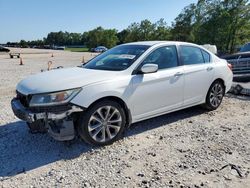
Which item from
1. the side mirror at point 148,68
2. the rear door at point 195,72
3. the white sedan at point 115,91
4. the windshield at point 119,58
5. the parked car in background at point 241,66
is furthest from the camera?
the parked car in background at point 241,66

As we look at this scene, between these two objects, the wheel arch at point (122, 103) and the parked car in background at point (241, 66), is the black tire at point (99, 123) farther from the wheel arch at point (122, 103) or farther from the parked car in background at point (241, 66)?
the parked car in background at point (241, 66)

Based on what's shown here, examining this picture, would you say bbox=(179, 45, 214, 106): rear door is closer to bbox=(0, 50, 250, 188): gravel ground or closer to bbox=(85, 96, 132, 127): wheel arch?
bbox=(0, 50, 250, 188): gravel ground

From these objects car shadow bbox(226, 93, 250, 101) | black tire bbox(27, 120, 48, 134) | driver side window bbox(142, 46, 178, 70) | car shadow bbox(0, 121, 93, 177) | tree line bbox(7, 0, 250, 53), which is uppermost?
tree line bbox(7, 0, 250, 53)

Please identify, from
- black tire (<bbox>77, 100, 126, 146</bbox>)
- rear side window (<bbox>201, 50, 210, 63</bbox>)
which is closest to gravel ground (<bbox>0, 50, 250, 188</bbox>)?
black tire (<bbox>77, 100, 126, 146</bbox>)

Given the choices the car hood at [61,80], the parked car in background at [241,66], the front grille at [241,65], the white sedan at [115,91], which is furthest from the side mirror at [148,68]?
the front grille at [241,65]

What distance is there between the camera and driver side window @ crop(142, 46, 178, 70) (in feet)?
15.9

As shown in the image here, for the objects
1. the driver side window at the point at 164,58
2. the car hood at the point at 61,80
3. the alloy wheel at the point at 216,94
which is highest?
the driver side window at the point at 164,58

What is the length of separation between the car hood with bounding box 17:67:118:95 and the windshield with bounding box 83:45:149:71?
0.96 ft

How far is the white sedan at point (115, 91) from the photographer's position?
3916 mm

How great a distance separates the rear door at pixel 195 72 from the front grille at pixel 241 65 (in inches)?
124

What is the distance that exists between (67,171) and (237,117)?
153 inches

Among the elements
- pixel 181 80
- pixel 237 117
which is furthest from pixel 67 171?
pixel 237 117

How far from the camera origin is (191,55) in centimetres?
562

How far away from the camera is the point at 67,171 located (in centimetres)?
361
